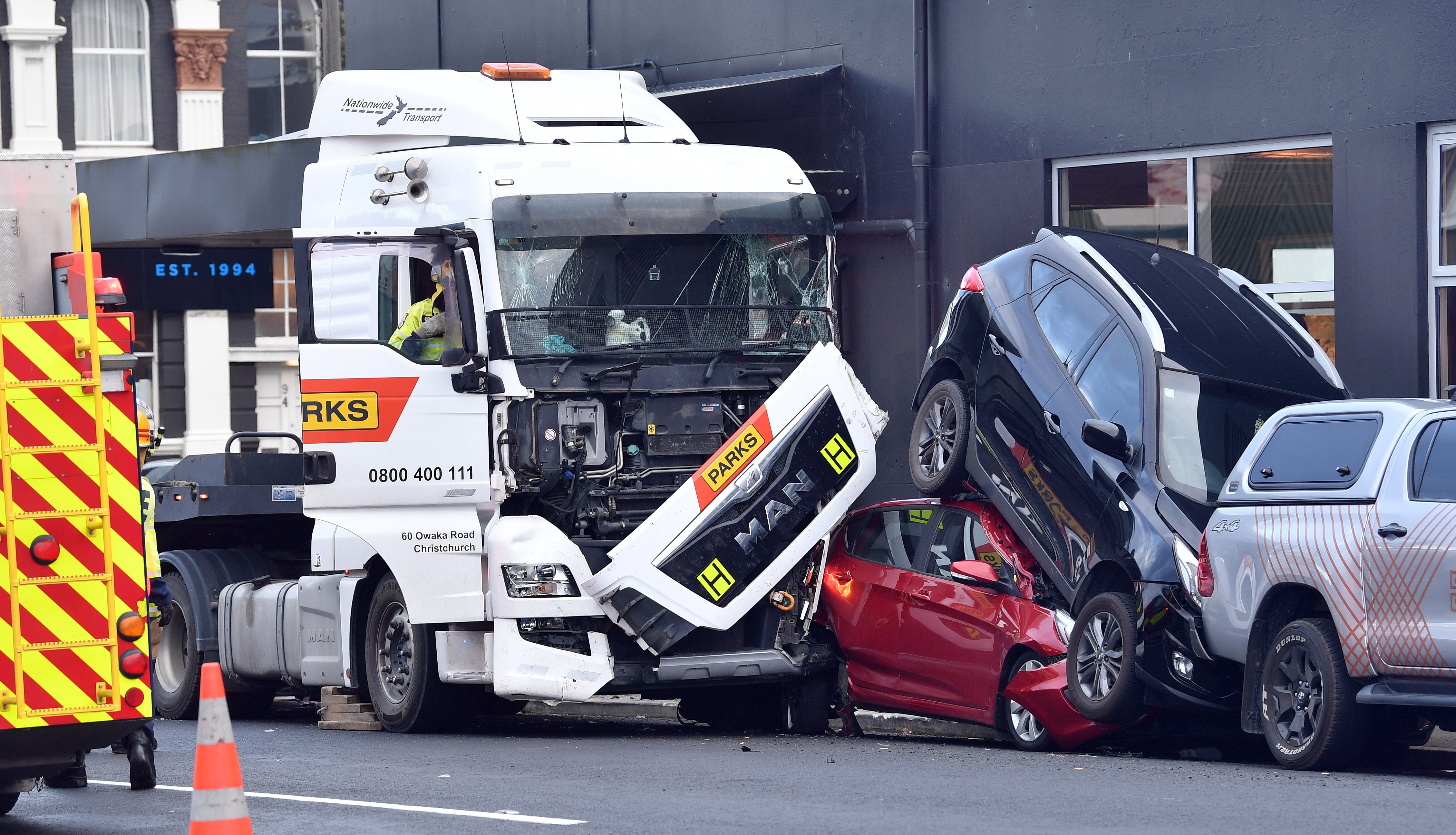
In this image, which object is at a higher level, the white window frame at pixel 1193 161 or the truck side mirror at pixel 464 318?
the white window frame at pixel 1193 161

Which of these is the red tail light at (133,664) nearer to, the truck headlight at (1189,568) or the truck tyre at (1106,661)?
the truck tyre at (1106,661)

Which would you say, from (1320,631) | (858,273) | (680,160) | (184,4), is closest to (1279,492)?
(1320,631)

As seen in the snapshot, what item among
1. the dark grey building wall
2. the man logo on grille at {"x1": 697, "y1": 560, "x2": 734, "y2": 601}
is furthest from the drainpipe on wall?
the man logo on grille at {"x1": 697, "y1": 560, "x2": 734, "y2": 601}

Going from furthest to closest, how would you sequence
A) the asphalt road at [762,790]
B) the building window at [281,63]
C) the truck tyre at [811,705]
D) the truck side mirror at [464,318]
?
the building window at [281,63], the truck tyre at [811,705], the truck side mirror at [464,318], the asphalt road at [762,790]

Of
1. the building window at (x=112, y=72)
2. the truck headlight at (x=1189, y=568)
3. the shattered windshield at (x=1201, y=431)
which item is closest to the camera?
the truck headlight at (x=1189, y=568)

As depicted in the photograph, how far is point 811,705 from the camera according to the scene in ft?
42.1

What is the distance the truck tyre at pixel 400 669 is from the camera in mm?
12625

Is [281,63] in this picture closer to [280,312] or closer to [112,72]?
[112,72]

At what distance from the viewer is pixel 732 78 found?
1888 cm

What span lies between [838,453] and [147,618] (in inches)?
195

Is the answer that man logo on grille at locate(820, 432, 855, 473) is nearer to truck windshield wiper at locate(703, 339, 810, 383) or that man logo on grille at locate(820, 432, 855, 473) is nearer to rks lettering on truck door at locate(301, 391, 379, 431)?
truck windshield wiper at locate(703, 339, 810, 383)

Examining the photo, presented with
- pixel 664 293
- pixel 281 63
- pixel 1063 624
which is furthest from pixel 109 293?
pixel 281 63

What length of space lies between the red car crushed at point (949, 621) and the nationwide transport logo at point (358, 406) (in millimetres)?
2829

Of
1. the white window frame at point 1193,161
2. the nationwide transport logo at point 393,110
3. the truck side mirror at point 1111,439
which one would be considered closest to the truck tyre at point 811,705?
the truck side mirror at point 1111,439
